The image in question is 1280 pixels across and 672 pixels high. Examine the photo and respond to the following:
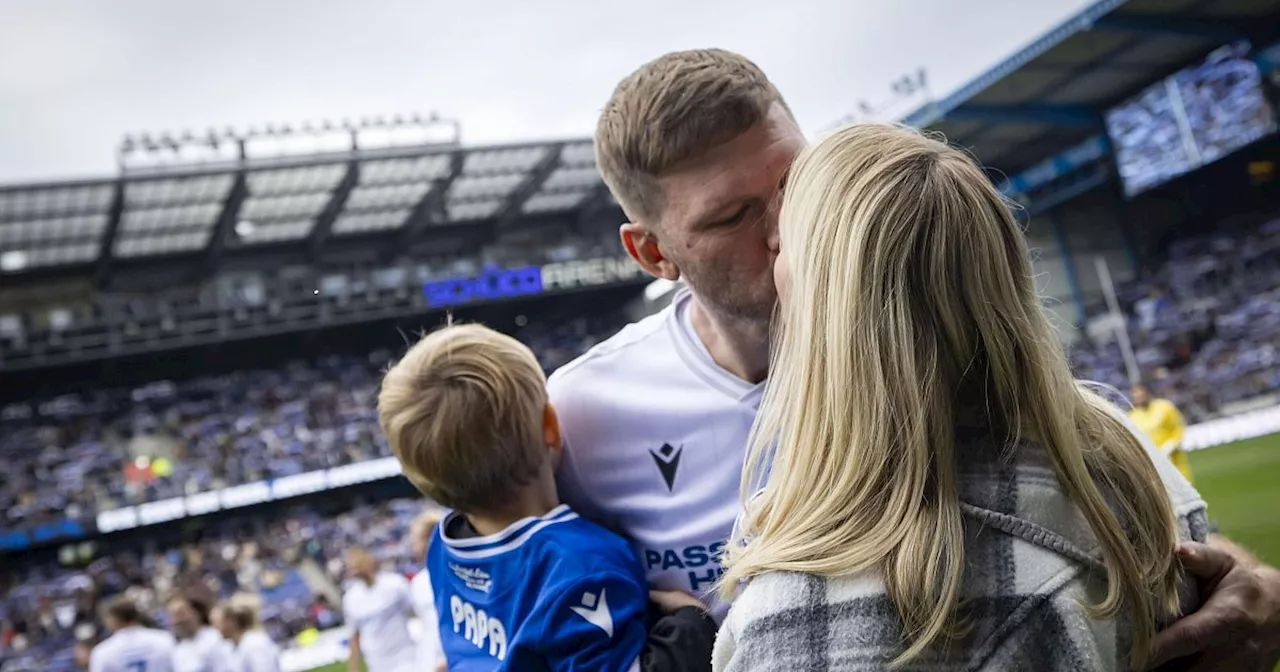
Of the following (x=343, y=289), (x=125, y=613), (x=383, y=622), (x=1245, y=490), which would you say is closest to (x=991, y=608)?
(x=125, y=613)

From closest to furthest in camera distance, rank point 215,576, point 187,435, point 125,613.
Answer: point 125,613
point 215,576
point 187,435

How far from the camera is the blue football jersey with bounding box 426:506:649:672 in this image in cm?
166

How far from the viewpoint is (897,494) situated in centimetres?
106

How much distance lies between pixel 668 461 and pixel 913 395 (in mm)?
960

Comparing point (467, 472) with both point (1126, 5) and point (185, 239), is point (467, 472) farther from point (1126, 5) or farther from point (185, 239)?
point (185, 239)

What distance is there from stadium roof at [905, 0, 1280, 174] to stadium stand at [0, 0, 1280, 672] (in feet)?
0.28

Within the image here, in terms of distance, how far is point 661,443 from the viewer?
2.00 meters

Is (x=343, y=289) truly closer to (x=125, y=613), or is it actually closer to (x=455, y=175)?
(x=455, y=175)

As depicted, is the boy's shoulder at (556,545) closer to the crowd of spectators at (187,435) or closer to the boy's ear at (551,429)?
the boy's ear at (551,429)

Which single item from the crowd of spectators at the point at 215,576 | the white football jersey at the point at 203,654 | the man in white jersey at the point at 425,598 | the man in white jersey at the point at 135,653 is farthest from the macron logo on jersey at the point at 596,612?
the crowd of spectators at the point at 215,576

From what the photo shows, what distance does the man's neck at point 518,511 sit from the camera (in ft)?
6.20

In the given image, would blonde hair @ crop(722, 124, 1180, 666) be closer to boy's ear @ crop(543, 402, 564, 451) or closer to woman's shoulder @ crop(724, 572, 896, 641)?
woman's shoulder @ crop(724, 572, 896, 641)

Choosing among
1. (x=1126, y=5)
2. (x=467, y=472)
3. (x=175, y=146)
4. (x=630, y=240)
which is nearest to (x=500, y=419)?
(x=467, y=472)

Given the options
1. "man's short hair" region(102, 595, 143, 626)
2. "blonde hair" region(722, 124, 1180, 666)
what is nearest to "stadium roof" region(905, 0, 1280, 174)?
"man's short hair" region(102, 595, 143, 626)
